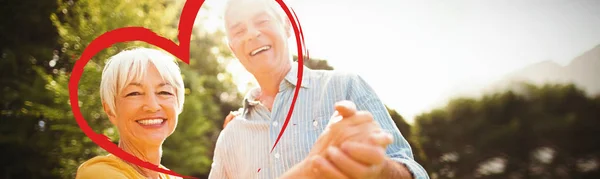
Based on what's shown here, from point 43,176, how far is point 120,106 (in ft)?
7.46

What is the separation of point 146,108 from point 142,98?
0.02 m

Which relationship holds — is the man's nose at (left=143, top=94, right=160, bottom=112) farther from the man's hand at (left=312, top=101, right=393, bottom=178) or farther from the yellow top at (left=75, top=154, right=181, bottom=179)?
the man's hand at (left=312, top=101, right=393, bottom=178)

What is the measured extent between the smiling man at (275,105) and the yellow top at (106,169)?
0.46 feet

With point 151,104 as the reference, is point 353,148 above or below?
below

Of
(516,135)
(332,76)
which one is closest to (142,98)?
(332,76)

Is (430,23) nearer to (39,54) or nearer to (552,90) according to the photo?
(552,90)

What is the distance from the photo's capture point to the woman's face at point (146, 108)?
84cm

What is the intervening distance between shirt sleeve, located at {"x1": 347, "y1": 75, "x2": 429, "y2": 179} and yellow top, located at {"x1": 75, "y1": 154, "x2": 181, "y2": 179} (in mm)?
381

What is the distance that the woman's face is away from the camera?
842mm

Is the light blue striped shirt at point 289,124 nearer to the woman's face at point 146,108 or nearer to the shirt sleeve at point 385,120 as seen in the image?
the shirt sleeve at point 385,120

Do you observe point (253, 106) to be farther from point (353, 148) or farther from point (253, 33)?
point (353, 148)

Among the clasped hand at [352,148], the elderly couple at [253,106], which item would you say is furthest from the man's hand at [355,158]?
the elderly couple at [253,106]

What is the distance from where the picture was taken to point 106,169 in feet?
2.54

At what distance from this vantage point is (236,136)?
0.77 metres
